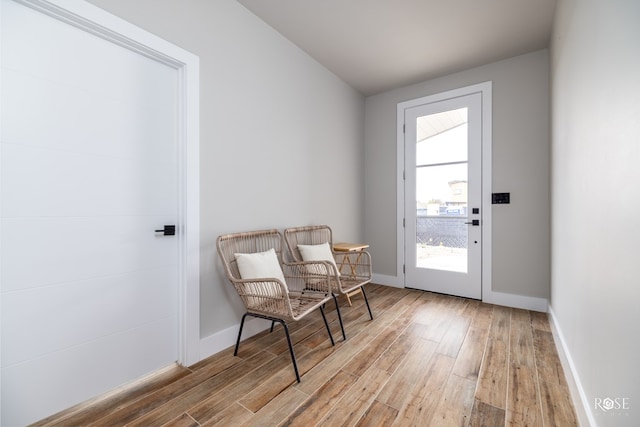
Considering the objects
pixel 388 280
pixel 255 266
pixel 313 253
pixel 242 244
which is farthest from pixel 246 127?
pixel 388 280

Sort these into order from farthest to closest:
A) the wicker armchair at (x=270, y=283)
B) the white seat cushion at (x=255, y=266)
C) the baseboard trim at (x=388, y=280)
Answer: the baseboard trim at (x=388, y=280) → the white seat cushion at (x=255, y=266) → the wicker armchair at (x=270, y=283)

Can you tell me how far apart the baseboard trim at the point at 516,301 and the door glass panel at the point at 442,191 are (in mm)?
386

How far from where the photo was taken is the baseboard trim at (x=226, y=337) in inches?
80.3

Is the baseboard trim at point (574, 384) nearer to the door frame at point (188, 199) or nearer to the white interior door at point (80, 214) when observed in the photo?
the door frame at point (188, 199)

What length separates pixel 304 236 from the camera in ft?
9.73

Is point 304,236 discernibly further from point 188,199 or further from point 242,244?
point 188,199

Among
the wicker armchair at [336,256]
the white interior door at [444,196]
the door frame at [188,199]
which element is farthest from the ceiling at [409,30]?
the wicker armchair at [336,256]

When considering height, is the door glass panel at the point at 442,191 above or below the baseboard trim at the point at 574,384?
above

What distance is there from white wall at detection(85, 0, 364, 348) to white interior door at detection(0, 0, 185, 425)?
0.24 metres

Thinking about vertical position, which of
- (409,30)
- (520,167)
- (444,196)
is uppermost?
(409,30)

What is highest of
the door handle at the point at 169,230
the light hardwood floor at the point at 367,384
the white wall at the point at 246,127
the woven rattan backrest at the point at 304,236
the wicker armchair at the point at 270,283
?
the white wall at the point at 246,127

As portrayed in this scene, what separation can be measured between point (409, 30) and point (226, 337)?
3.18 metres

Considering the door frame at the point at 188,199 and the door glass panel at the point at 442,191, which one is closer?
the door frame at the point at 188,199

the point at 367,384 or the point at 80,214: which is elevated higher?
the point at 80,214
